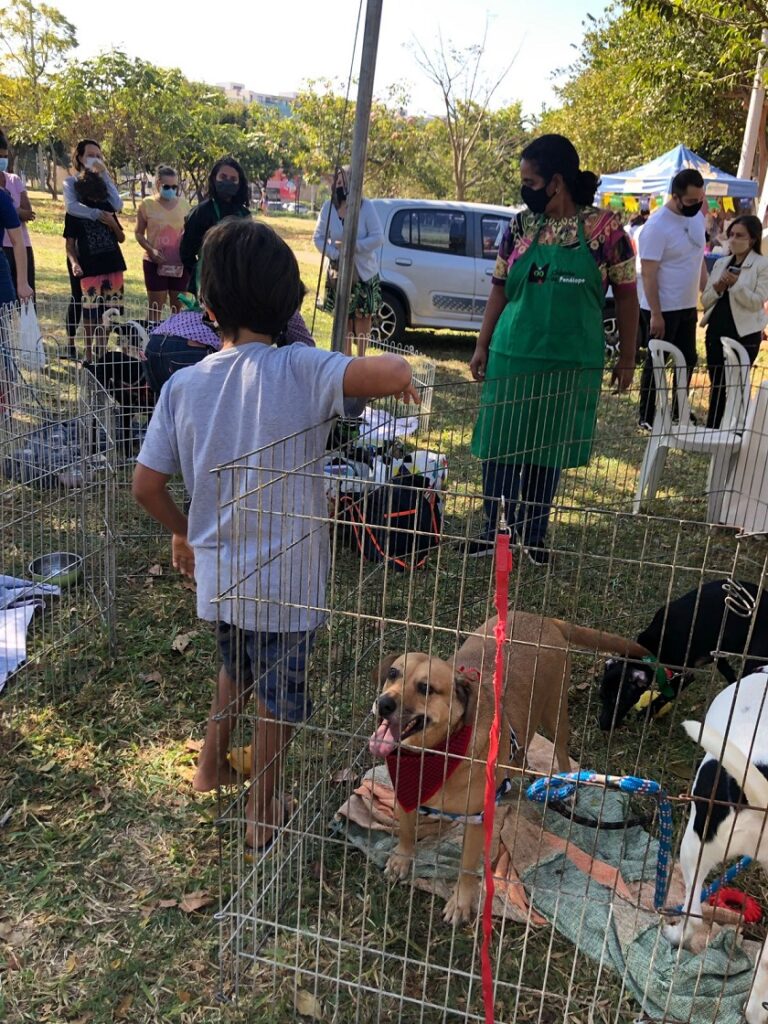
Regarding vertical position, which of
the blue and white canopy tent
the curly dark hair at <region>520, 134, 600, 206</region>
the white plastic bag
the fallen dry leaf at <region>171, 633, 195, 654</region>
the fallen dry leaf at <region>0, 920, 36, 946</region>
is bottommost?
the fallen dry leaf at <region>0, 920, 36, 946</region>

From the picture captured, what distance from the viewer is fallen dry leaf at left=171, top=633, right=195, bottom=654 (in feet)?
12.7

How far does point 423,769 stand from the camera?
2.39 metres

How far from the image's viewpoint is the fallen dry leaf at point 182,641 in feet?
12.7

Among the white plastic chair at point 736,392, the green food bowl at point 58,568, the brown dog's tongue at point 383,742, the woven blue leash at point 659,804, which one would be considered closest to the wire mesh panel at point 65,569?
the green food bowl at point 58,568

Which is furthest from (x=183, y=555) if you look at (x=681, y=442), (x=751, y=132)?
(x=751, y=132)

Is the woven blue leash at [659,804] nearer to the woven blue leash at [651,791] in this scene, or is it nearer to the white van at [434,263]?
the woven blue leash at [651,791]

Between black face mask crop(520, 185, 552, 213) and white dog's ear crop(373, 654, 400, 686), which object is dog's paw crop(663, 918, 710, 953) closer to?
white dog's ear crop(373, 654, 400, 686)

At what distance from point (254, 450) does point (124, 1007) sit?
152 cm

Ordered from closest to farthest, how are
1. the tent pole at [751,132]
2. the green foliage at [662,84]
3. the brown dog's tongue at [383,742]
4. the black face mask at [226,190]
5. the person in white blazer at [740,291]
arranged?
the brown dog's tongue at [383,742] < the black face mask at [226,190] < the person in white blazer at [740,291] < the green foliage at [662,84] < the tent pole at [751,132]

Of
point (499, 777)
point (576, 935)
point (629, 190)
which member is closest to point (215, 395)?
point (499, 777)

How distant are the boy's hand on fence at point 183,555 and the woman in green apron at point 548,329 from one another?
1.68m

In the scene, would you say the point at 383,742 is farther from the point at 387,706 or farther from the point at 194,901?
the point at 194,901

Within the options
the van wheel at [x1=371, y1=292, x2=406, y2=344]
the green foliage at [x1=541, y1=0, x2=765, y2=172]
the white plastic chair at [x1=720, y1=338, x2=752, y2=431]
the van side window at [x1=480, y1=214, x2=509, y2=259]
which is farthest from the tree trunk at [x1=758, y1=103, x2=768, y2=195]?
the white plastic chair at [x1=720, y1=338, x2=752, y2=431]

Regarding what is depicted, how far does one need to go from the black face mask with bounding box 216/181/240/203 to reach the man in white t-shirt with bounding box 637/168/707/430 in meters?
3.44
